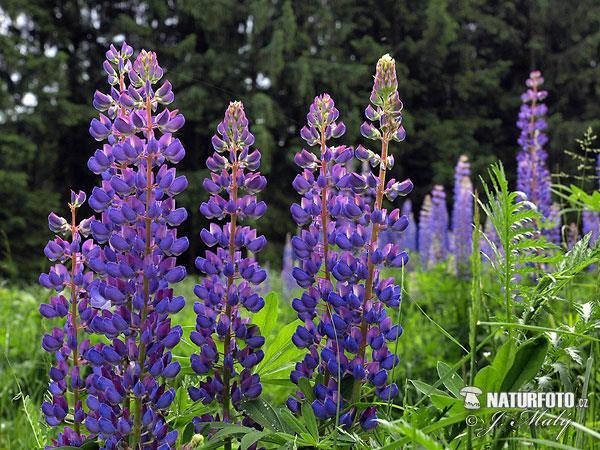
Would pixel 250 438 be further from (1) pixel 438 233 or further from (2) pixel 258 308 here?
(1) pixel 438 233

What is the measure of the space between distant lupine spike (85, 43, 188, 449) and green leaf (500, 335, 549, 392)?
42 cm

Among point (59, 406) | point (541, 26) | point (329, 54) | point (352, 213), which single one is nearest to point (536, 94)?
point (352, 213)

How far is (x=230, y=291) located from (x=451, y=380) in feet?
1.08

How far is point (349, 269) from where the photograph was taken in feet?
3.34

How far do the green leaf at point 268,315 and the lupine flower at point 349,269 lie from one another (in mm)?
98

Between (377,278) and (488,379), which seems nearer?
(488,379)

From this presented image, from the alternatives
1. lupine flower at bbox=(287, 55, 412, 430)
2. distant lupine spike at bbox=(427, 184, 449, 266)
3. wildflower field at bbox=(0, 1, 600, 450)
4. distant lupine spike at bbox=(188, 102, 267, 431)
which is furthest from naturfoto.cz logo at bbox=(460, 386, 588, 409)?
distant lupine spike at bbox=(427, 184, 449, 266)

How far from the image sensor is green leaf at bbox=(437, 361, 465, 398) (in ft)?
2.91

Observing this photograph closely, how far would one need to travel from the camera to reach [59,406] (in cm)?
104

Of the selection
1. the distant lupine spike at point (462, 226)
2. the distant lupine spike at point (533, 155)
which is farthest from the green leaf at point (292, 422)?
the distant lupine spike at point (462, 226)

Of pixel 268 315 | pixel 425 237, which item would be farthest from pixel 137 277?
pixel 425 237

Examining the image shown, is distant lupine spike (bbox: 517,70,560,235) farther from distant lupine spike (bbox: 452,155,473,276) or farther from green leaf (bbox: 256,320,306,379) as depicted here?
green leaf (bbox: 256,320,306,379)

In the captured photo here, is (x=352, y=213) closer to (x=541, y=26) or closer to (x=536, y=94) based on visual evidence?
(x=536, y=94)
